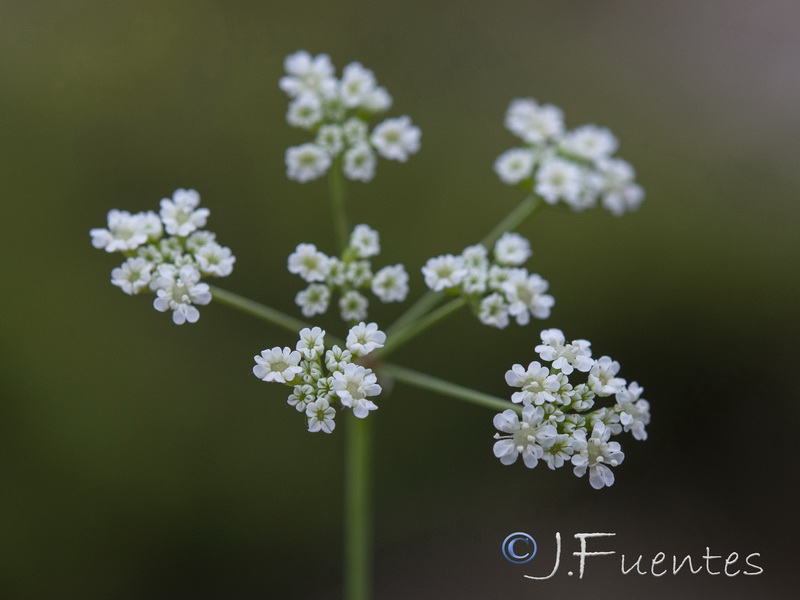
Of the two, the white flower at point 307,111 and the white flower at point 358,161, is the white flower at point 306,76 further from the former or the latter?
the white flower at point 358,161

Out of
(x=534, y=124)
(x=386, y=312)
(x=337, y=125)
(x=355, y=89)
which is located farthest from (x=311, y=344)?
(x=386, y=312)

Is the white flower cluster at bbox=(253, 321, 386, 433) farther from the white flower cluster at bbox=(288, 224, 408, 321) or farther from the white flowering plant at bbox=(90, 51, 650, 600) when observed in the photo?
the white flower cluster at bbox=(288, 224, 408, 321)

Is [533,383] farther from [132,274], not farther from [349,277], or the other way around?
[132,274]

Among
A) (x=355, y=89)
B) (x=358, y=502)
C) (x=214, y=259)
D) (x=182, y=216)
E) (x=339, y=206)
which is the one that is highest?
(x=355, y=89)

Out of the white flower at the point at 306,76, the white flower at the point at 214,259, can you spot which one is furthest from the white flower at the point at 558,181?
the white flower at the point at 214,259

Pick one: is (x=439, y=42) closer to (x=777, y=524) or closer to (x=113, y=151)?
(x=113, y=151)

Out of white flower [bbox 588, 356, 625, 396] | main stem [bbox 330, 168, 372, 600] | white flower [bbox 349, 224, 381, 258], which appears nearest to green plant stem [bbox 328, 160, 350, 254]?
main stem [bbox 330, 168, 372, 600]
